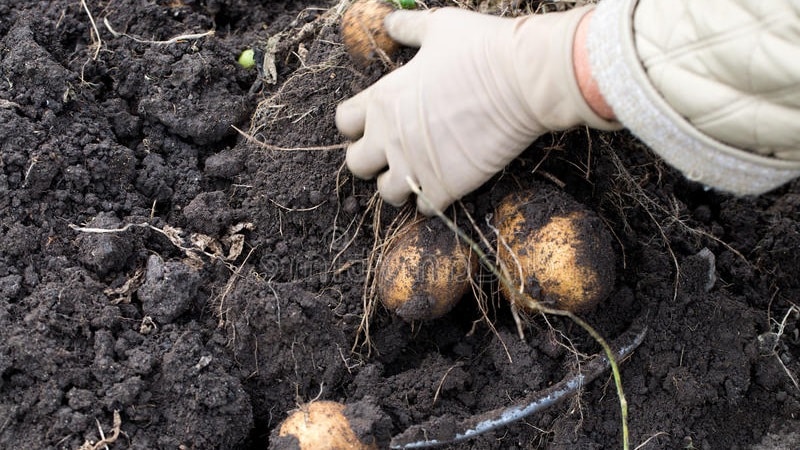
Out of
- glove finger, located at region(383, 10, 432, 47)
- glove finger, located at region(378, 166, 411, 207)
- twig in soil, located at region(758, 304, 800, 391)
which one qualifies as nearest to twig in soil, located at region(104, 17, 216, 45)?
glove finger, located at region(383, 10, 432, 47)

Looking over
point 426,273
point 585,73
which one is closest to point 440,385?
point 426,273

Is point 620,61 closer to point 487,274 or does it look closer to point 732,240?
point 487,274

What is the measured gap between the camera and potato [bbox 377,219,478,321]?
6.47 feet

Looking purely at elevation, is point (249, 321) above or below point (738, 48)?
below

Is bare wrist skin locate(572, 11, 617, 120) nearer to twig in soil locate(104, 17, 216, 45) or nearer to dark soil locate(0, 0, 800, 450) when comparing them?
dark soil locate(0, 0, 800, 450)

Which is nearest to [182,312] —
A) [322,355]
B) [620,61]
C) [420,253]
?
[322,355]

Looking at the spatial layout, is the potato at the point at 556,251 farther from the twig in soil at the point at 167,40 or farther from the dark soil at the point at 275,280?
the twig in soil at the point at 167,40

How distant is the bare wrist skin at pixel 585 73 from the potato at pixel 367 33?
631 millimetres

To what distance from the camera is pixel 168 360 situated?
1903 millimetres

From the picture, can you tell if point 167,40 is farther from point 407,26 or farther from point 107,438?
point 107,438

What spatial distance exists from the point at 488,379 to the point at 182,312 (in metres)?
0.92

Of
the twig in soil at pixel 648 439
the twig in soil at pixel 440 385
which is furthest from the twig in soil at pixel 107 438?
the twig in soil at pixel 648 439

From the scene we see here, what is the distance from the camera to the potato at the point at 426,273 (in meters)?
1.97

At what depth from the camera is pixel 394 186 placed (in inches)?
79.5
